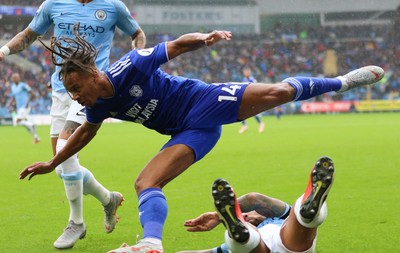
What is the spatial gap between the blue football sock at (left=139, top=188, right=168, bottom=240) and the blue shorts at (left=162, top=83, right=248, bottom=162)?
575 mm

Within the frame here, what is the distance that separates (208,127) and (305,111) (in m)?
38.9

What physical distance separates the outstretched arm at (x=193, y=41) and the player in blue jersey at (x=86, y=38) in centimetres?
181

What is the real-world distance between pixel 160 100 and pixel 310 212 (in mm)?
1648

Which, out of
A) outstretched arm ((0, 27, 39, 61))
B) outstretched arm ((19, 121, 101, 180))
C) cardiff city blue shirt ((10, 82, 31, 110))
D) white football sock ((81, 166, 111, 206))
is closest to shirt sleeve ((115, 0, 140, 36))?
outstretched arm ((0, 27, 39, 61))

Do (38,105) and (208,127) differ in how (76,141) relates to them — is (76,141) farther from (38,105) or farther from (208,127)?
(38,105)

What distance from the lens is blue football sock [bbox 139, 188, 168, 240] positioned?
15.7 ft

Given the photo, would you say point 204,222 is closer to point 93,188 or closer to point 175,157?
point 175,157

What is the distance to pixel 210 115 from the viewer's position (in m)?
5.55

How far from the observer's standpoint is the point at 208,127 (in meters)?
5.56

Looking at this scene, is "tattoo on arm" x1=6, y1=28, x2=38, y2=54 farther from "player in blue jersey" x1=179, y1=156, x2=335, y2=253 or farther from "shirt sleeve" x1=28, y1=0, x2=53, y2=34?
"player in blue jersey" x1=179, y1=156, x2=335, y2=253

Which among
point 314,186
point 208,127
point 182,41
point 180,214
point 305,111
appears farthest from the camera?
point 305,111

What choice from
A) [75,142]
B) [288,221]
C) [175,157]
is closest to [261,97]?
[175,157]

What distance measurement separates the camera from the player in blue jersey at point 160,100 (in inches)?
201

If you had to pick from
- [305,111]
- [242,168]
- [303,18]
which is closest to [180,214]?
[242,168]
